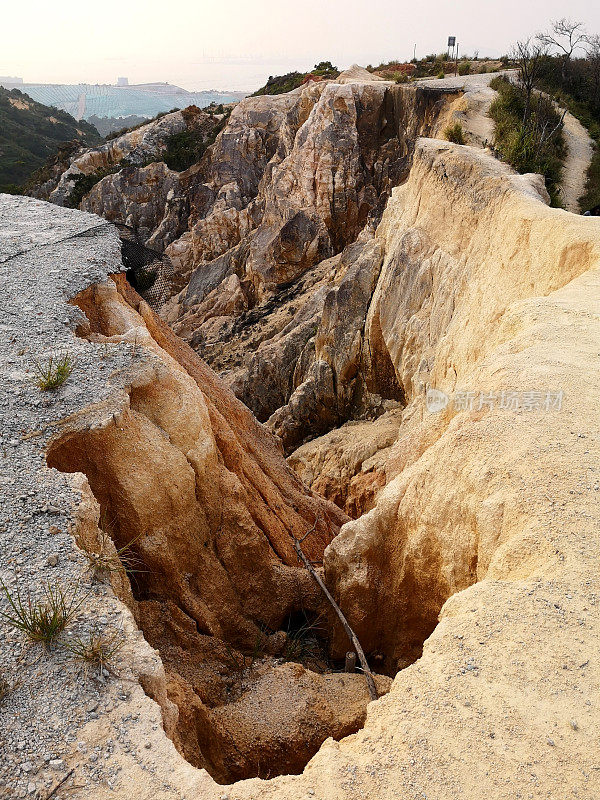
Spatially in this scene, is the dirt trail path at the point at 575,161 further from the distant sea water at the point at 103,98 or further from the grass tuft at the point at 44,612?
the distant sea water at the point at 103,98

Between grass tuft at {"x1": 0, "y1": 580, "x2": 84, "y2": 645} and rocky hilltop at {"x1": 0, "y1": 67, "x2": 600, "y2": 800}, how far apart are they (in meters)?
0.13

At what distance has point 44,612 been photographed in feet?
12.6

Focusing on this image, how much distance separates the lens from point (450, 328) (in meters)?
10.0

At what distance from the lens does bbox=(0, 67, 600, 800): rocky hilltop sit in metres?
3.20

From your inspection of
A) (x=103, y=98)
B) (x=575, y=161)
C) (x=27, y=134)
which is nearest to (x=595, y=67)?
(x=575, y=161)

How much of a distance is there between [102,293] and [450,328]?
599 centimetres

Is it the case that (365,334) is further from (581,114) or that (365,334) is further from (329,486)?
(581,114)

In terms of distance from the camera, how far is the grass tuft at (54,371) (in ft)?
19.2

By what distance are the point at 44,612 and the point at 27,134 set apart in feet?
214

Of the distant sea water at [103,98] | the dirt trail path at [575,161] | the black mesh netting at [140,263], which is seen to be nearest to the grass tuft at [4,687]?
the black mesh netting at [140,263]

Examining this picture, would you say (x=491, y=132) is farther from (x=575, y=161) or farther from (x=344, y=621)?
(x=344, y=621)

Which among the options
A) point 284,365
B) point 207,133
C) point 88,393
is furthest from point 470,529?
point 207,133

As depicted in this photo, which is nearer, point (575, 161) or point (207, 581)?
point (207, 581)

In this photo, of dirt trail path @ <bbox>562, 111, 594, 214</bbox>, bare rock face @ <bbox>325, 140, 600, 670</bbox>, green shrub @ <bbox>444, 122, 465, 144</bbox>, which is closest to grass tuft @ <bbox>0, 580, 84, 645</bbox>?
bare rock face @ <bbox>325, 140, 600, 670</bbox>
